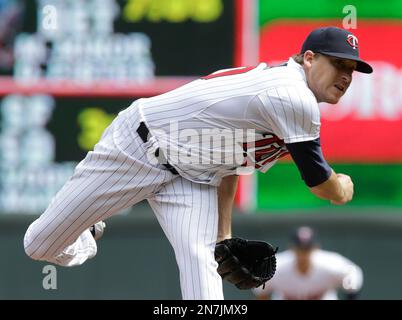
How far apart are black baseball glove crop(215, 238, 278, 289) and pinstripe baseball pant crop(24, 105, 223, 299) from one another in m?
0.20

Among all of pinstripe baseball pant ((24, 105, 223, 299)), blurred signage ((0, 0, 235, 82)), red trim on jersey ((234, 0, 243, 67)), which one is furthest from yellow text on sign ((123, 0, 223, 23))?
pinstripe baseball pant ((24, 105, 223, 299))

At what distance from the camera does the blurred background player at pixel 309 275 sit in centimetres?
611

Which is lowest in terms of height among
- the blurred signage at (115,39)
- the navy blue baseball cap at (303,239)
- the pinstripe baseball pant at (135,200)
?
the navy blue baseball cap at (303,239)

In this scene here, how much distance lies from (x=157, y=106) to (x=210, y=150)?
241 millimetres

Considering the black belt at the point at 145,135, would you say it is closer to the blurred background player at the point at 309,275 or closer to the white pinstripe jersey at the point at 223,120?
the white pinstripe jersey at the point at 223,120

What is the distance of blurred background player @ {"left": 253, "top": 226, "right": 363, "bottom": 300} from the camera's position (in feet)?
20.1

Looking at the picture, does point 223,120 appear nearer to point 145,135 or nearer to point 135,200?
point 145,135

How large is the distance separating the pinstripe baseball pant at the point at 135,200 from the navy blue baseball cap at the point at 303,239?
7.29ft

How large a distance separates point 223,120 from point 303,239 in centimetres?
238

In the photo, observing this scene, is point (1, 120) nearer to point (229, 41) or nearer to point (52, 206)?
point (229, 41)

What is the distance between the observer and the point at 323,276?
20.3 feet

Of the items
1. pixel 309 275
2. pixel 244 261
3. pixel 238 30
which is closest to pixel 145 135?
pixel 244 261

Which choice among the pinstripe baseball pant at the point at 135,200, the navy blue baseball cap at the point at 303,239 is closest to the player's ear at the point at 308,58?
the pinstripe baseball pant at the point at 135,200

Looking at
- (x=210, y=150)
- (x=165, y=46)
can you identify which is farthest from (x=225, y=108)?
(x=165, y=46)
